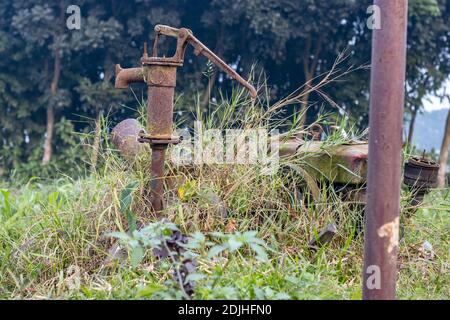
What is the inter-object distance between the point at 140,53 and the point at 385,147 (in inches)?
356

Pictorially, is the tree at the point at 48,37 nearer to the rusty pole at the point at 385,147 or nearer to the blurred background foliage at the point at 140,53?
the blurred background foliage at the point at 140,53

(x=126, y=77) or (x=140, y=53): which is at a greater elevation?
(x=140, y=53)

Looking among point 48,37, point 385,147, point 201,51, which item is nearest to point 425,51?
point 48,37

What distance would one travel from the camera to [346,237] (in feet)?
9.23


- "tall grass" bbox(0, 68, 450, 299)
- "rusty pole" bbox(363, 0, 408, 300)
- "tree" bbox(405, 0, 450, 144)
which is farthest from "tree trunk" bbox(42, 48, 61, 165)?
"rusty pole" bbox(363, 0, 408, 300)

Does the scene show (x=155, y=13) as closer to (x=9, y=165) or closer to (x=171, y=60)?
(x=9, y=165)

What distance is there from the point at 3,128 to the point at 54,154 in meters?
1.01

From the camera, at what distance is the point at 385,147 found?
68.0 inches

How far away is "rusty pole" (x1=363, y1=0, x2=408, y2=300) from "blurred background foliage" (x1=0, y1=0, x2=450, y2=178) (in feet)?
25.7

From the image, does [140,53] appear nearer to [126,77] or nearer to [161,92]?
[126,77]

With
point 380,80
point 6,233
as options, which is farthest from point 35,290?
point 380,80

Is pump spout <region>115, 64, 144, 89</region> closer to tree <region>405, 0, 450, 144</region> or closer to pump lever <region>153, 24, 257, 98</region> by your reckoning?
pump lever <region>153, 24, 257, 98</region>

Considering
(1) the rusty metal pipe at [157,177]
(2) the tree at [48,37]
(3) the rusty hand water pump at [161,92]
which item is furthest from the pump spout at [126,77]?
(2) the tree at [48,37]

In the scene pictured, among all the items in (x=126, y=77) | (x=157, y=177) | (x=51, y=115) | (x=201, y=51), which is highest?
(x=51, y=115)
